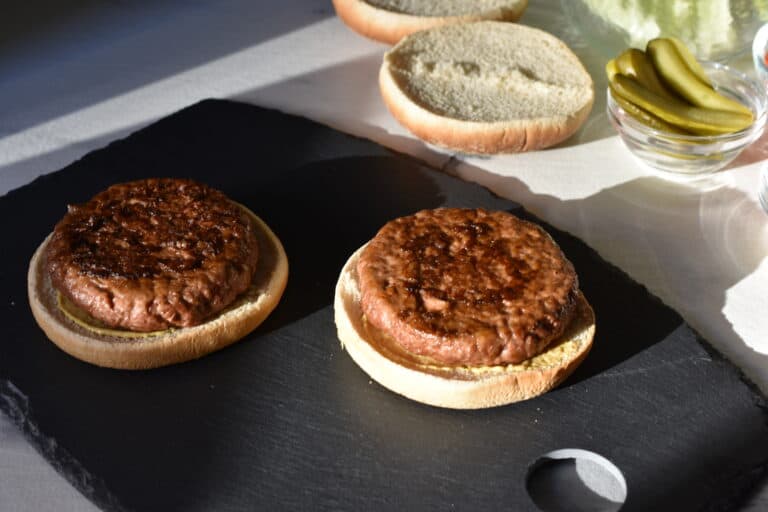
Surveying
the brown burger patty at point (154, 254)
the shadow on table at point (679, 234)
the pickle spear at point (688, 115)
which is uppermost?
the pickle spear at point (688, 115)

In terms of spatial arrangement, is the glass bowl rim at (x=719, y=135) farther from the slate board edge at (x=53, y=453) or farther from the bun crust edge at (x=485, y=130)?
the slate board edge at (x=53, y=453)

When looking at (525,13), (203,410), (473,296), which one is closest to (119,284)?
(203,410)

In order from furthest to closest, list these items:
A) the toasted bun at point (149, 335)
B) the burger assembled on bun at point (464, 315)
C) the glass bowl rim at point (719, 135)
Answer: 1. the glass bowl rim at point (719, 135)
2. the toasted bun at point (149, 335)
3. the burger assembled on bun at point (464, 315)

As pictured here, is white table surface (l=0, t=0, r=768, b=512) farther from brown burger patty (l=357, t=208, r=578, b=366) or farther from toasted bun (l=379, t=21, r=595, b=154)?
brown burger patty (l=357, t=208, r=578, b=366)

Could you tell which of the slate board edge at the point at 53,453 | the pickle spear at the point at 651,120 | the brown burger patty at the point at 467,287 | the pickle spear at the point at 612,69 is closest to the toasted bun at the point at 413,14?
the pickle spear at the point at 612,69

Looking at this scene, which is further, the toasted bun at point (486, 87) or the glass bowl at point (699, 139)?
the toasted bun at point (486, 87)

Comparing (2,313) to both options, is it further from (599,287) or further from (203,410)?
(599,287)
